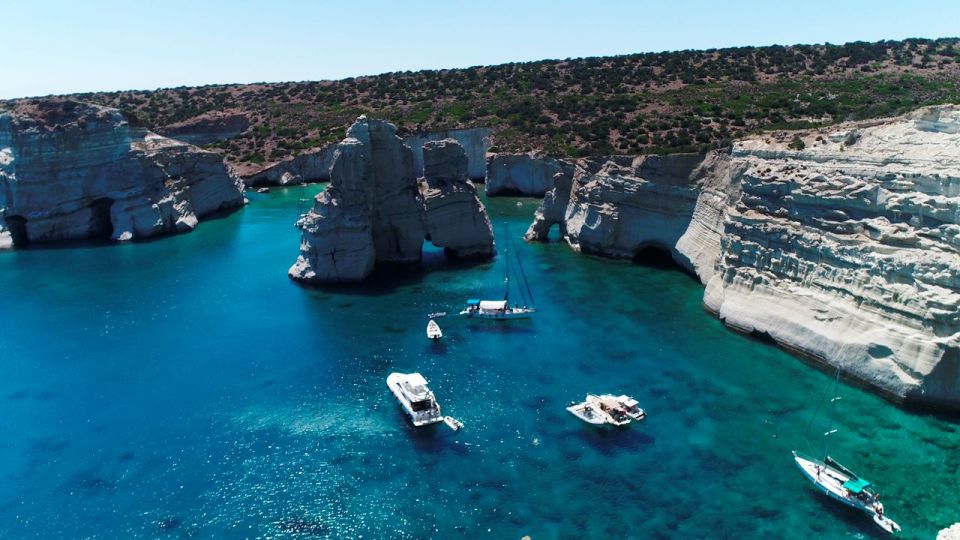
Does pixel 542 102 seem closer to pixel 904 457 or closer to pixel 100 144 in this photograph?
pixel 100 144

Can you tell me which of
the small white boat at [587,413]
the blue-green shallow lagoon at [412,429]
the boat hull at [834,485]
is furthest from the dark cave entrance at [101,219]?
the boat hull at [834,485]

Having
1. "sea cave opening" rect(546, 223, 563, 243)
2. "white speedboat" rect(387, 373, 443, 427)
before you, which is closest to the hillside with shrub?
"sea cave opening" rect(546, 223, 563, 243)

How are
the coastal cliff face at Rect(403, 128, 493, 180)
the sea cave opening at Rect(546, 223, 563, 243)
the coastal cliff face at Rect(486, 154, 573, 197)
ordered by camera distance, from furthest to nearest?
the coastal cliff face at Rect(403, 128, 493, 180) → the coastal cliff face at Rect(486, 154, 573, 197) → the sea cave opening at Rect(546, 223, 563, 243)

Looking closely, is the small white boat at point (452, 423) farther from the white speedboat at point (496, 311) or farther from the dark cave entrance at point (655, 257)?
the dark cave entrance at point (655, 257)

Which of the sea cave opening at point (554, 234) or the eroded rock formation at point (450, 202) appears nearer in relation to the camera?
the eroded rock formation at point (450, 202)

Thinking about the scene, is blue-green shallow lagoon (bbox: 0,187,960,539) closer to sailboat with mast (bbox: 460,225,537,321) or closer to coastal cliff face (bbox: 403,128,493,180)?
sailboat with mast (bbox: 460,225,537,321)

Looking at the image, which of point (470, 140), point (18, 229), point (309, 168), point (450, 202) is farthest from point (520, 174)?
point (18, 229)

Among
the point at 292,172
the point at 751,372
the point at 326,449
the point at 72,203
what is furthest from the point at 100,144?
the point at 751,372
